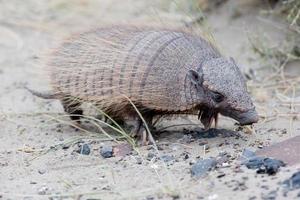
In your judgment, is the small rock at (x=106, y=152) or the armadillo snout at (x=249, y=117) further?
the small rock at (x=106, y=152)


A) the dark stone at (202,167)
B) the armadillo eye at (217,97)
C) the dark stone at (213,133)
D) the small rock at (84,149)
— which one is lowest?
the small rock at (84,149)

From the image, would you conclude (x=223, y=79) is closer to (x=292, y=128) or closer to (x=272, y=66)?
(x=292, y=128)

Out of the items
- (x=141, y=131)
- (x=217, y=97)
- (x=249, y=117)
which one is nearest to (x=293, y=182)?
(x=249, y=117)

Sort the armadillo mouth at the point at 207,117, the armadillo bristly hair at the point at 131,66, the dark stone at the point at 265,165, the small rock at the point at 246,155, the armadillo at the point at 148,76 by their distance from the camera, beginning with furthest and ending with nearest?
1. the armadillo mouth at the point at 207,117
2. the armadillo bristly hair at the point at 131,66
3. the armadillo at the point at 148,76
4. the small rock at the point at 246,155
5. the dark stone at the point at 265,165

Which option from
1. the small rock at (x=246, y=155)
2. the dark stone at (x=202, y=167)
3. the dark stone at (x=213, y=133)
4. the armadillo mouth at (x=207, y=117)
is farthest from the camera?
the dark stone at (x=213, y=133)

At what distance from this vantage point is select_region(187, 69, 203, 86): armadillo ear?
540 cm

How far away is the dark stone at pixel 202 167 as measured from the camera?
465cm

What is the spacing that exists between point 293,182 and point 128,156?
156cm

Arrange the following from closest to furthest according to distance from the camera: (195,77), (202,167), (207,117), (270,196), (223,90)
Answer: (270,196), (202,167), (223,90), (195,77), (207,117)

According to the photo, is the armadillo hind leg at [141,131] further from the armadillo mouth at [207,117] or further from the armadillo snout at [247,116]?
the armadillo snout at [247,116]

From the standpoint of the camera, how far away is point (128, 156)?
5.39 metres

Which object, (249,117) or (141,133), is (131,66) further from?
(249,117)

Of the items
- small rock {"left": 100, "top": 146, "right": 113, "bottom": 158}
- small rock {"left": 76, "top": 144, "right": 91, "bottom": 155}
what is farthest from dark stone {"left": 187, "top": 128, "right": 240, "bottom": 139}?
small rock {"left": 76, "top": 144, "right": 91, "bottom": 155}

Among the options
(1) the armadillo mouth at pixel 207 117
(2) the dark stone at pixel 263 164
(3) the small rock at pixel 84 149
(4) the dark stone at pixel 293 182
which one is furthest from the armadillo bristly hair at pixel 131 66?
(4) the dark stone at pixel 293 182
